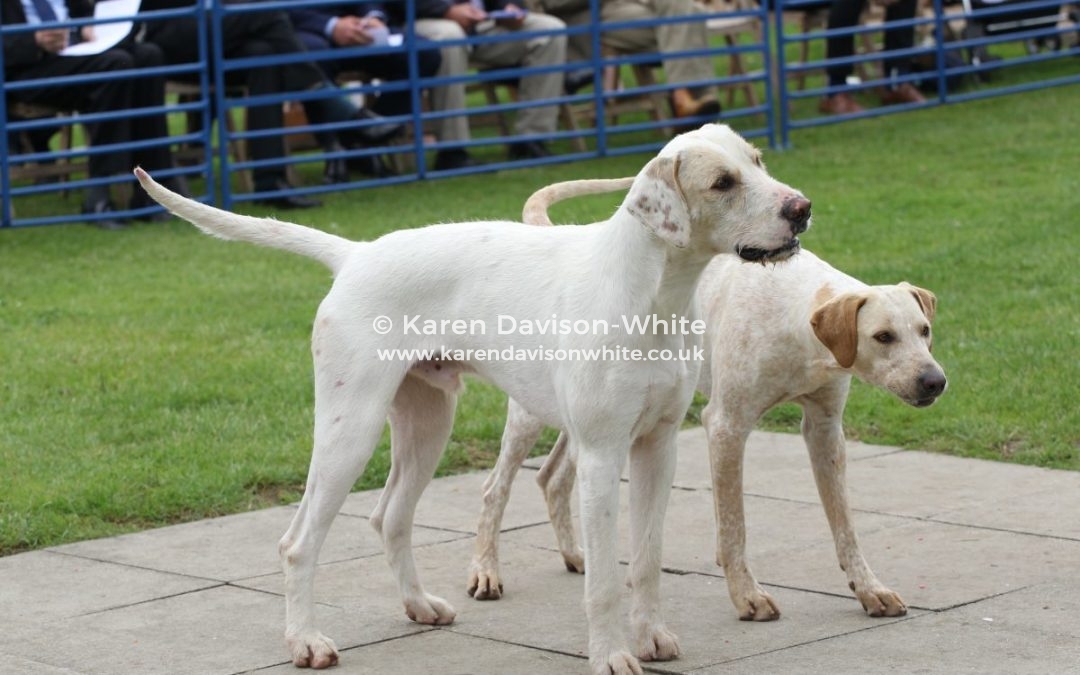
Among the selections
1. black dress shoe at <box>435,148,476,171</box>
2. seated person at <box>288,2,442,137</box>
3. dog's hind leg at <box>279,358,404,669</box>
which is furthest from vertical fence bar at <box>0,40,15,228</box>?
dog's hind leg at <box>279,358,404,669</box>

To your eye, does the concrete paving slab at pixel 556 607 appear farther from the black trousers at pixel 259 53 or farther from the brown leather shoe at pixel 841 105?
the brown leather shoe at pixel 841 105

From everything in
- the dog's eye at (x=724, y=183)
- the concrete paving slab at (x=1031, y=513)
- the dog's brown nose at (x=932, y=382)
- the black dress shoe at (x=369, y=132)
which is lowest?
the concrete paving slab at (x=1031, y=513)

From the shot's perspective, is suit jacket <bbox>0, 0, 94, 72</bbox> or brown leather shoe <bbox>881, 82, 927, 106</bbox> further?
brown leather shoe <bbox>881, 82, 927, 106</bbox>

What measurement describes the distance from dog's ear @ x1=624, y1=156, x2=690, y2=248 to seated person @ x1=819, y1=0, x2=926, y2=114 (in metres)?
12.1

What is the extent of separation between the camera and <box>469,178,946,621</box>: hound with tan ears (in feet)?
15.5

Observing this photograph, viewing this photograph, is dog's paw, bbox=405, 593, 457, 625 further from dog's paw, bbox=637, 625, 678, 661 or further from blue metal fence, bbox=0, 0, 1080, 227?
blue metal fence, bbox=0, 0, 1080, 227

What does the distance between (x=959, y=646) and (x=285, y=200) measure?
30.4ft

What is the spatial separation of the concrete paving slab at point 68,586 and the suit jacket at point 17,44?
704 centimetres

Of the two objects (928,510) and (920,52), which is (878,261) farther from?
(920,52)

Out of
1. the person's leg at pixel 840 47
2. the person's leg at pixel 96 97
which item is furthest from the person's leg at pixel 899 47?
the person's leg at pixel 96 97

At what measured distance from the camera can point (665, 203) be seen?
166 inches

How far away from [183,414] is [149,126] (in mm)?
5781

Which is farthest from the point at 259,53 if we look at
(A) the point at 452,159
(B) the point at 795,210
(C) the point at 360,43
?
(B) the point at 795,210

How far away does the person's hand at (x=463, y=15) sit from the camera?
45.5 ft
